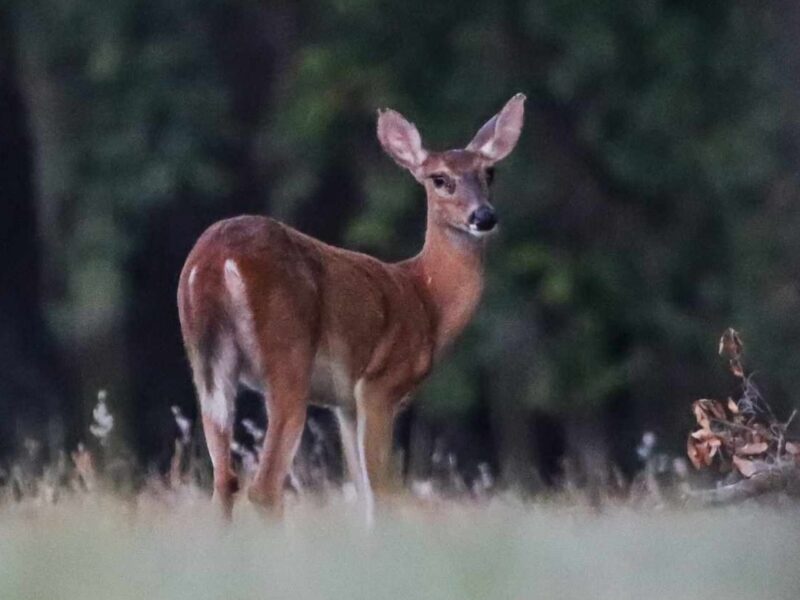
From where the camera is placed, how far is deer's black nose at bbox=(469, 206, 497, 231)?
7281mm

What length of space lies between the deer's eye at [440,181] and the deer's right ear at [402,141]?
0.42 ft

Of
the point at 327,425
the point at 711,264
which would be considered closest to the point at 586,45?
the point at 711,264

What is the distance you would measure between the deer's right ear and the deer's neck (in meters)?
0.21

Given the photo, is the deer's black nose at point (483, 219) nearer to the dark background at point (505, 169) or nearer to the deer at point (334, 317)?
the deer at point (334, 317)

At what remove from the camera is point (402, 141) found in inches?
298

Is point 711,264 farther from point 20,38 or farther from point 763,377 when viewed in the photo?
point 20,38

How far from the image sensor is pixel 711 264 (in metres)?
11.3

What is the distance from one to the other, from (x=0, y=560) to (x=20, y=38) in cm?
583

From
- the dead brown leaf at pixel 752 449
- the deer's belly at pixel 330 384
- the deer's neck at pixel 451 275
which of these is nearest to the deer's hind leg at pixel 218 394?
the deer's belly at pixel 330 384

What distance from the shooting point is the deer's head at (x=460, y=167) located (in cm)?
735

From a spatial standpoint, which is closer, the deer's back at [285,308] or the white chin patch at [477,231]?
the deer's back at [285,308]

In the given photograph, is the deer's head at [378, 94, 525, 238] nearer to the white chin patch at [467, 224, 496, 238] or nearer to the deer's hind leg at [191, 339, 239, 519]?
the white chin patch at [467, 224, 496, 238]

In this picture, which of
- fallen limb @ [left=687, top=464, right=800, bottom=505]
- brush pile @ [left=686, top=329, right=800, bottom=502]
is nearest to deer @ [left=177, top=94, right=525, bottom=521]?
brush pile @ [left=686, top=329, right=800, bottom=502]

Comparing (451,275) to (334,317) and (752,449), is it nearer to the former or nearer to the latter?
(334,317)
